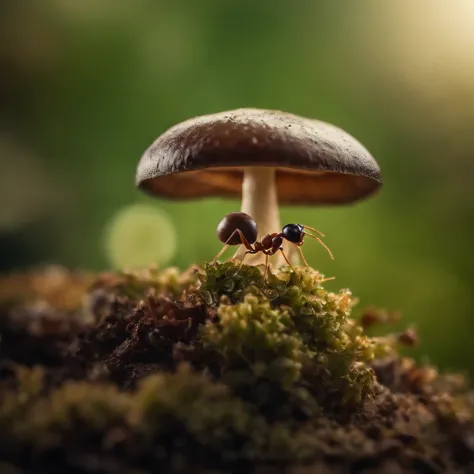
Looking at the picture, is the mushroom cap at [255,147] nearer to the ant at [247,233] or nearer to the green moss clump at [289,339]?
the ant at [247,233]

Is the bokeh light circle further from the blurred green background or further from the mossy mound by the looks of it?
the mossy mound

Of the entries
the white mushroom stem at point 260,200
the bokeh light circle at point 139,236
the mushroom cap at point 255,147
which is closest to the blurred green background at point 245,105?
the bokeh light circle at point 139,236

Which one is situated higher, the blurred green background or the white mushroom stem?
the blurred green background

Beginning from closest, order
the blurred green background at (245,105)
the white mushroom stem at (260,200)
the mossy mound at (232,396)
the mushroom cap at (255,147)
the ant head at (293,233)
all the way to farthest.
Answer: the mossy mound at (232,396) → the mushroom cap at (255,147) → the ant head at (293,233) → the white mushroom stem at (260,200) → the blurred green background at (245,105)

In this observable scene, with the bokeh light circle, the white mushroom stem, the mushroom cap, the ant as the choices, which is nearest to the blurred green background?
the bokeh light circle

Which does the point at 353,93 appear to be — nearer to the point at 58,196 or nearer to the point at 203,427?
the point at 58,196
